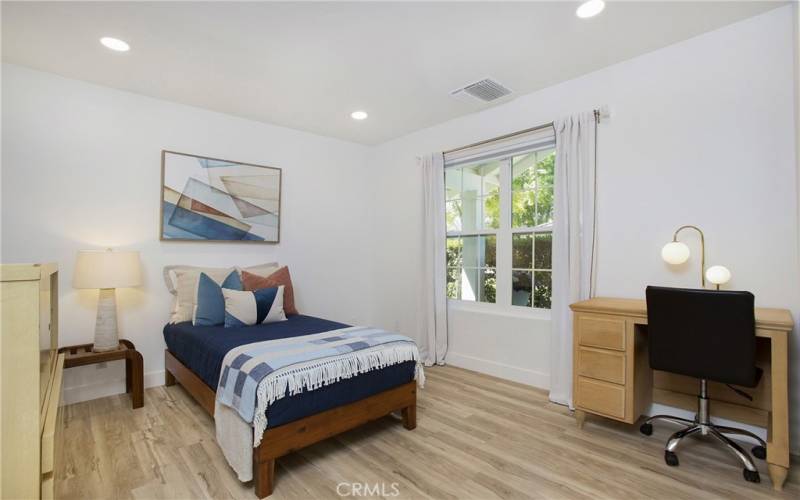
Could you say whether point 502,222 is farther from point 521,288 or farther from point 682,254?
point 682,254

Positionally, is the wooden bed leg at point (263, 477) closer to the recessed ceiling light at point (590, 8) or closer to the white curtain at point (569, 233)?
the white curtain at point (569, 233)

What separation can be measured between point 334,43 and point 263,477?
252cm

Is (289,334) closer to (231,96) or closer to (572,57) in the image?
(231,96)

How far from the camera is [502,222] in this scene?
3.55 m

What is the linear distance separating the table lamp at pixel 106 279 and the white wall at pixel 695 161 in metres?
3.15

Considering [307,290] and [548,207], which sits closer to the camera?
[548,207]

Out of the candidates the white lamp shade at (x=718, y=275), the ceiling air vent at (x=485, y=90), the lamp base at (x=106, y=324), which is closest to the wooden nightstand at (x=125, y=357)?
the lamp base at (x=106, y=324)

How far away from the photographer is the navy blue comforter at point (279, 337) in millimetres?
1950

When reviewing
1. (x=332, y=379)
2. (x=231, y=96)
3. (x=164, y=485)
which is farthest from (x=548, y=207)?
(x=164, y=485)

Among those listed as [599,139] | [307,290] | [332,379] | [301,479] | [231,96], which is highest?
[231,96]

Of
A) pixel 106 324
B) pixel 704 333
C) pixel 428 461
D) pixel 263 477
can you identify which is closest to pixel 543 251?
pixel 704 333

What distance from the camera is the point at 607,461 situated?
6.88 ft

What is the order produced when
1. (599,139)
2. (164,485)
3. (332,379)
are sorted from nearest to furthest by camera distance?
1. (164,485)
2. (332,379)
3. (599,139)

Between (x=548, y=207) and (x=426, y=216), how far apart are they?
1.25m
